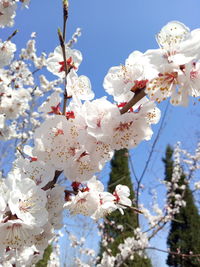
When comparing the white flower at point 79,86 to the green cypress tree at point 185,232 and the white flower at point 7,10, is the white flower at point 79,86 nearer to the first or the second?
the white flower at point 7,10

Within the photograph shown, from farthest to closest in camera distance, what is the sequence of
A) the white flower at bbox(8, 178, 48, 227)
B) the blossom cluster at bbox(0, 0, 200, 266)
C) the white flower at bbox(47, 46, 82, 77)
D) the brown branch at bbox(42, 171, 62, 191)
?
1. the white flower at bbox(47, 46, 82, 77)
2. the brown branch at bbox(42, 171, 62, 191)
3. the white flower at bbox(8, 178, 48, 227)
4. the blossom cluster at bbox(0, 0, 200, 266)

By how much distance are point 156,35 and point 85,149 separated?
529 mm

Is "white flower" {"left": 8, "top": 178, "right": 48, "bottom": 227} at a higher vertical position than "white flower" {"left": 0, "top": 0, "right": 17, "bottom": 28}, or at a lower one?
lower

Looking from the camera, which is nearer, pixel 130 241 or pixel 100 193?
pixel 100 193

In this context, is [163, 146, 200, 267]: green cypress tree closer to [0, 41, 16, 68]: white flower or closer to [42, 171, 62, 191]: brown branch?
[0, 41, 16, 68]: white flower

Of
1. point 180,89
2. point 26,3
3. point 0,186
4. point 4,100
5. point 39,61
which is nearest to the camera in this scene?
point 180,89

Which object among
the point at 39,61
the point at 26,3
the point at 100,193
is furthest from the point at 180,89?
the point at 39,61

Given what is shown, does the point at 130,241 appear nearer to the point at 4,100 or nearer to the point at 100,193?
the point at 4,100

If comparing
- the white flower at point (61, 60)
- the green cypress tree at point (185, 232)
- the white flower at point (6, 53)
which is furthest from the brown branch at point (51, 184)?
the green cypress tree at point (185, 232)

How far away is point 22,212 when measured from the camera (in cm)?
115

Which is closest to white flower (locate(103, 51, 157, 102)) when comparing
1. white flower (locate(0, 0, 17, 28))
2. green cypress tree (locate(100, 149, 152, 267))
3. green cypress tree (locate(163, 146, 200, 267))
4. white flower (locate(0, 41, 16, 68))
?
white flower (locate(0, 0, 17, 28))

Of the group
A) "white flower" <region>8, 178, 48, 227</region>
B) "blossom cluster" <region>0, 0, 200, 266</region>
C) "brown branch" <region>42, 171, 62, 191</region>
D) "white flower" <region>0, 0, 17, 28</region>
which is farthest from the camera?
"white flower" <region>0, 0, 17, 28</region>

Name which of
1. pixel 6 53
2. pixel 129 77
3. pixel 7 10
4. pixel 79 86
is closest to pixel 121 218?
pixel 6 53

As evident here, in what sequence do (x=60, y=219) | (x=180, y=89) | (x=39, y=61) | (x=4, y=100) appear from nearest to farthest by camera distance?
(x=180, y=89) → (x=60, y=219) → (x=4, y=100) → (x=39, y=61)
